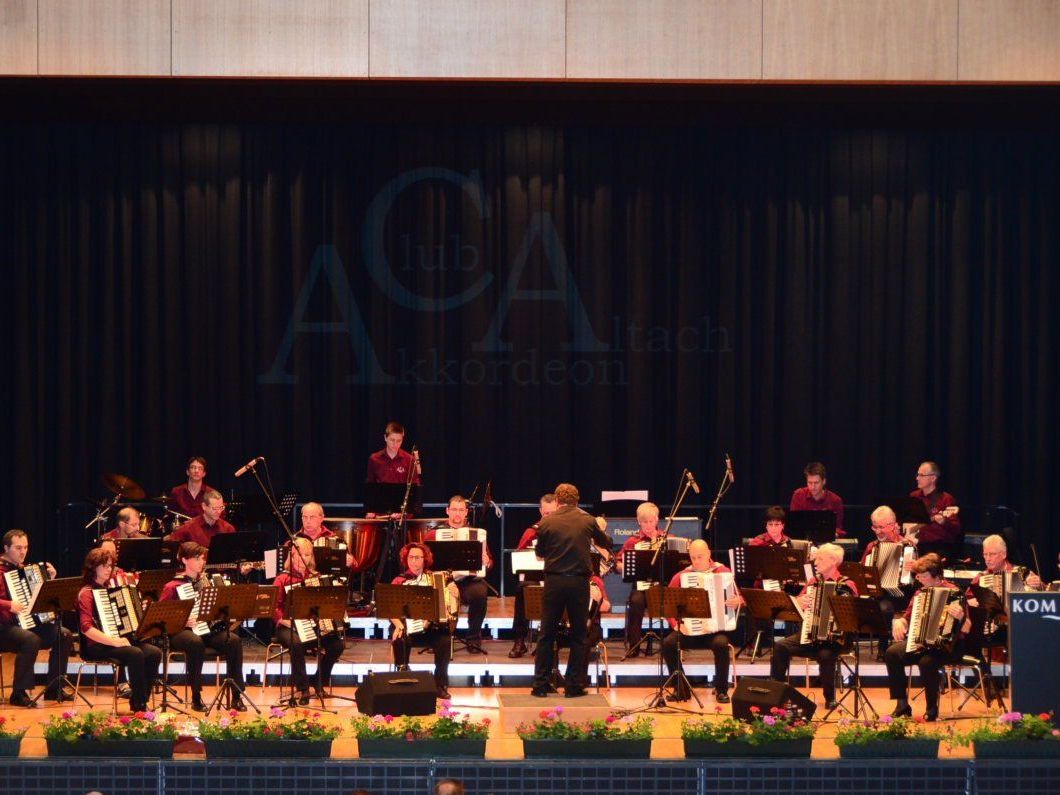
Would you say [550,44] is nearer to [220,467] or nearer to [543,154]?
[543,154]

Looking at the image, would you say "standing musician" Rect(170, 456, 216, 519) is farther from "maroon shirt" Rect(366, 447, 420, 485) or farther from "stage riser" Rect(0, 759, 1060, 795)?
"stage riser" Rect(0, 759, 1060, 795)

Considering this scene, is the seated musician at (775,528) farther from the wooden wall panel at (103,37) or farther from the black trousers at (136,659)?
the wooden wall panel at (103,37)

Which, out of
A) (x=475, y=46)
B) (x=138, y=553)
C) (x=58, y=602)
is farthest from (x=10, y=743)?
(x=475, y=46)

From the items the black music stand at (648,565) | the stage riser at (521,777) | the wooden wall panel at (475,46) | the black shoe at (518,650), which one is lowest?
the black shoe at (518,650)

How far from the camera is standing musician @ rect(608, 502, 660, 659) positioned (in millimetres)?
13016

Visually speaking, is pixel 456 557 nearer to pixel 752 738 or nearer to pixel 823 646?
pixel 823 646

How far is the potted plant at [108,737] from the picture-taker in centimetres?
799

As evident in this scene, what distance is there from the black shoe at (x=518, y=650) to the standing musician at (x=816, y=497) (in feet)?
11.4

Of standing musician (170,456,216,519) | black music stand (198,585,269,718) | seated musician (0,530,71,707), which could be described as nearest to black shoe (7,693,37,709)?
seated musician (0,530,71,707)

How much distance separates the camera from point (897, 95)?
15078mm

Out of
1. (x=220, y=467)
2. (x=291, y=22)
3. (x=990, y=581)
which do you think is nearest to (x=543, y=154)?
(x=291, y=22)

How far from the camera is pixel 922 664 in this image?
1136 centimetres

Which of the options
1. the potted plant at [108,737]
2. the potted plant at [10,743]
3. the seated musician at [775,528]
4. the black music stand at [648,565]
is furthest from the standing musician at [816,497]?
the potted plant at [10,743]

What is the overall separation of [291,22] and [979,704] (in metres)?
9.35
